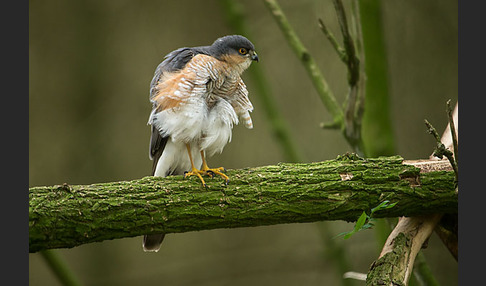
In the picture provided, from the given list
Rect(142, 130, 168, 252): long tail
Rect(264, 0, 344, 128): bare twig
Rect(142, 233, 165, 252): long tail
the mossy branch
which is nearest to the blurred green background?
Rect(264, 0, 344, 128): bare twig

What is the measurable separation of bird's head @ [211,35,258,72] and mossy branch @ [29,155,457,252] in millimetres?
729

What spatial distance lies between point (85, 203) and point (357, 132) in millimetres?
1649

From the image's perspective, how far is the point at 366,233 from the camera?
16.9 ft

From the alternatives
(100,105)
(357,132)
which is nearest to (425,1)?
(357,132)

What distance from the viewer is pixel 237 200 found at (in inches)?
93.2

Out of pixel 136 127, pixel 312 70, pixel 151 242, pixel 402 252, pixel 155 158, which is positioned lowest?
pixel 402 252

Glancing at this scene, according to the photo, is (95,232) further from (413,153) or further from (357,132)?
(413,153)

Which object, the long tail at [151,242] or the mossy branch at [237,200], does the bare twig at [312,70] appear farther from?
the long tail at [151,242]

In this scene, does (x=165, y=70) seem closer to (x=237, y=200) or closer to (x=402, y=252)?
(x=237, y=200)

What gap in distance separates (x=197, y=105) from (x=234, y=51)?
18.5 inches

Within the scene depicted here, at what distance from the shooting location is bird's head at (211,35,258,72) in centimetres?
295

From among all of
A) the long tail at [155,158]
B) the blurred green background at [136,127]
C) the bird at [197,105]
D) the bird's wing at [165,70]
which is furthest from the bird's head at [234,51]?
the blurred green background at [136,127]

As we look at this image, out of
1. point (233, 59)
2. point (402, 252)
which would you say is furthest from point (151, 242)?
point (402, 252)

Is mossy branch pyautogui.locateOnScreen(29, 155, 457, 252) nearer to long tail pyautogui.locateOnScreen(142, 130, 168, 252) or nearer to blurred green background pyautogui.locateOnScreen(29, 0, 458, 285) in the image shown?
long tail pyautogui.locateOnScreen(142, 130, 168, 252)
